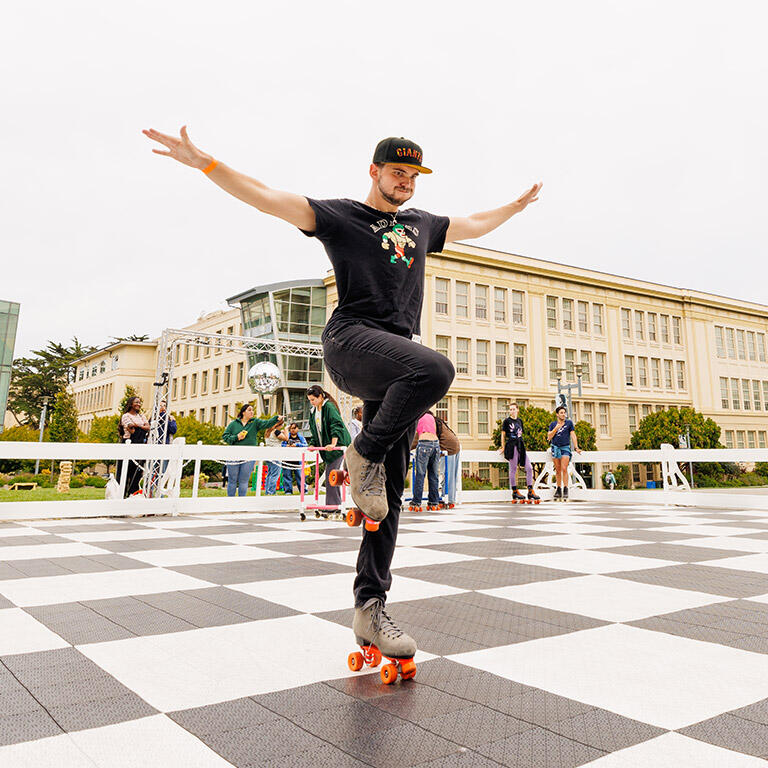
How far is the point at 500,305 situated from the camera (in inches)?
1582

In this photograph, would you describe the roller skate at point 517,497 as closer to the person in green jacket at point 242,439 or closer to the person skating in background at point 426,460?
the person skating in background at point 426,460

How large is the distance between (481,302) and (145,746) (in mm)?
39387

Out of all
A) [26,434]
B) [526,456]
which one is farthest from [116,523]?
[26,434]

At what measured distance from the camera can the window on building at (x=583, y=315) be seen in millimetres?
42875

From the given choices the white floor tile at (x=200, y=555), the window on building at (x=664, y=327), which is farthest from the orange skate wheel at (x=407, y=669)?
the window on building at (x=664, y=327)

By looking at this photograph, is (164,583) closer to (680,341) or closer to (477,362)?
(477,362)

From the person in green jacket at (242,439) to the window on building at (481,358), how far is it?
29.6 metres

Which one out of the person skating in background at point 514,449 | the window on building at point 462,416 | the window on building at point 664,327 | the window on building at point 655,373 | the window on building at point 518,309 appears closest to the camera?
the person skating in background at point 514,449

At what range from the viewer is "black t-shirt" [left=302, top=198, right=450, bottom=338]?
2.11 metres

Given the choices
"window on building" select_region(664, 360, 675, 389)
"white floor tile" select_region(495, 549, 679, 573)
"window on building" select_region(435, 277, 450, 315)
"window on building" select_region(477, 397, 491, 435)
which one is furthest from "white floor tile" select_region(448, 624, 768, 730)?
"window on building" select_region(664, 360, 675, 389)

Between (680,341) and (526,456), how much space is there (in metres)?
40.7

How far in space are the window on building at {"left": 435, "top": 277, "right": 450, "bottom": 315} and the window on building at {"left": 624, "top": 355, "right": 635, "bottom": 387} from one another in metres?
15.3

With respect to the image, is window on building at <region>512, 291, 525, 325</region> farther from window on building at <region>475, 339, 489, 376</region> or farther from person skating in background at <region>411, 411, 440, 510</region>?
person skating in background at <region>411, 411, 440, 510</region>

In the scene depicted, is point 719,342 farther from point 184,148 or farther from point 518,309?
point 184,148
